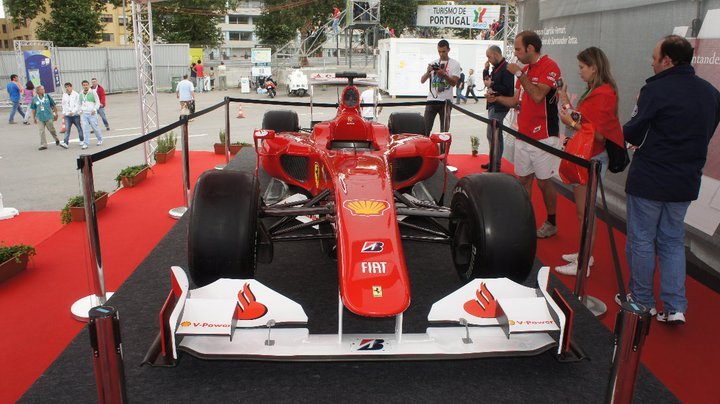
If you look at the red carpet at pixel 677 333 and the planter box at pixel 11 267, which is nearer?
the red carpet at pixel 677 333

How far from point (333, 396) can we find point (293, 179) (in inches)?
89.2

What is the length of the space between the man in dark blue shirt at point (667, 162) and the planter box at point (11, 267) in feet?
14.6

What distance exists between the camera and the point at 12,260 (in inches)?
169

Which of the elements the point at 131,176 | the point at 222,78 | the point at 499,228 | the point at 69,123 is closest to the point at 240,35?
the point at 222,78

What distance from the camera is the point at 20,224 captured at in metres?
6.32

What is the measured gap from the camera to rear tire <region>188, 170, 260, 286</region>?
113 inches

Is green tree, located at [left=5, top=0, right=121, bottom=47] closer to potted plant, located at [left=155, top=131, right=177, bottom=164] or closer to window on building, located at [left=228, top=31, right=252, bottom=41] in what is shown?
potted plant, located at [left=155, top=131, right=177, bottom=164]

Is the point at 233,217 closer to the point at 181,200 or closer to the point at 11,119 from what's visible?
the point at 181,200

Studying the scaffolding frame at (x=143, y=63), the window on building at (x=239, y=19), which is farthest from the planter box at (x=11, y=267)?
the window on building at (x=239, y=19)

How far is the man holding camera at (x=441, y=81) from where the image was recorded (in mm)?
7125

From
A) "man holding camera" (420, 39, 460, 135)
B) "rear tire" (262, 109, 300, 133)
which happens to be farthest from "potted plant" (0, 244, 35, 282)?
"man holding camera" (420, 39, 460, 135)

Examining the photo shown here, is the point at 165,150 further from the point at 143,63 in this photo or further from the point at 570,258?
the point at 570,258

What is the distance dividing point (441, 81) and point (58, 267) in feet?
16.4

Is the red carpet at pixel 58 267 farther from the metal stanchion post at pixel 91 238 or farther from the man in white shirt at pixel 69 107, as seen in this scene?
the man in white shirt at pixel 69 107
